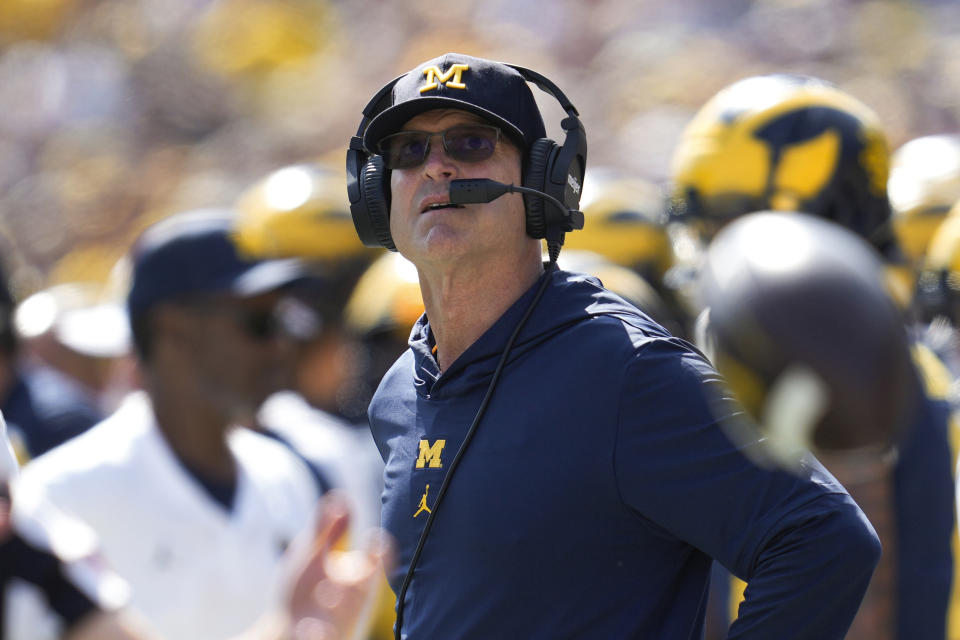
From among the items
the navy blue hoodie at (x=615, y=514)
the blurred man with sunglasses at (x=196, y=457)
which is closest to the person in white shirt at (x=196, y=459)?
the blurred man with sunglasses at (x=196, y=457)

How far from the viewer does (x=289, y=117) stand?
2441 centimetres

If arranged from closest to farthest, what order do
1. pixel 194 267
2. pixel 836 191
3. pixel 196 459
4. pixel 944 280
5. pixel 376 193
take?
pixel 376 193, pixel 836 191, pixel 196 459, pixel 194 267, pixel 944 280

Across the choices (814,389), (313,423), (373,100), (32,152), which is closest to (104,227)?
(32,152)

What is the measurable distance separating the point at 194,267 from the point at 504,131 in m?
2.05

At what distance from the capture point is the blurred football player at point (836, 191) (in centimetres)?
358

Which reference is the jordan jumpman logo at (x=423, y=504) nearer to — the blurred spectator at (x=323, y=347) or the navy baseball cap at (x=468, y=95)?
the navy baseball cap at (x=468, y=95)

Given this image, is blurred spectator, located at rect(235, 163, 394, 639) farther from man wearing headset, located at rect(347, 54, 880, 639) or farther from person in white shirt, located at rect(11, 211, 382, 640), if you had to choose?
man wearing headset, located at rect(347, 54, 880, 639)

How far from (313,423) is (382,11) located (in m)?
23.8

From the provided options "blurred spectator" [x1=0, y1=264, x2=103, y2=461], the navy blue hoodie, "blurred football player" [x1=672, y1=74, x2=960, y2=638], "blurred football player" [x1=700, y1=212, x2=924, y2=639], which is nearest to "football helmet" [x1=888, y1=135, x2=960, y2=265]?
"blurred football player" [x1=672, y1=74, x2=960, y2=638]

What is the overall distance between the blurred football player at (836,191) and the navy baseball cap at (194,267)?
4.90ft

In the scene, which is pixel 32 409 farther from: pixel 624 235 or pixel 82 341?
pixel 624 235

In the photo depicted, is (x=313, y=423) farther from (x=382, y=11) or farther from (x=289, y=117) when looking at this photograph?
(x=382, y=11)

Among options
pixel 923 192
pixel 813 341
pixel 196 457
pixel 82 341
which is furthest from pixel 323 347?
pixel 813 341

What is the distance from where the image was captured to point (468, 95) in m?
2.84
